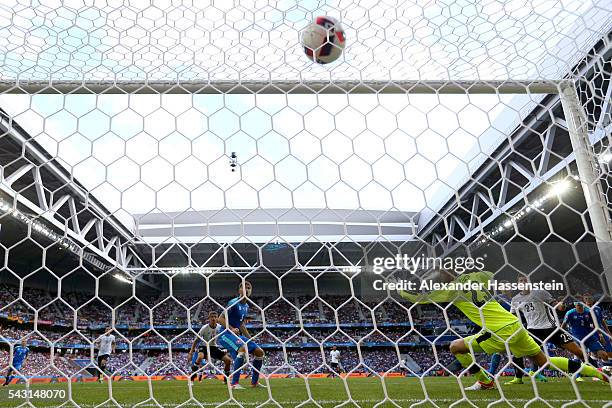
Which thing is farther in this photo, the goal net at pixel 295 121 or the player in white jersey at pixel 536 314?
the player in white jersey at pixel 536 314

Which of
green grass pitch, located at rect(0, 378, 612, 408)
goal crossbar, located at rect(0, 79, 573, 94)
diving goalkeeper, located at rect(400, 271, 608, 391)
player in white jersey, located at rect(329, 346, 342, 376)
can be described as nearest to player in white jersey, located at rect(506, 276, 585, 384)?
green grass pitch, located at rect(0, 378, 612, 408)

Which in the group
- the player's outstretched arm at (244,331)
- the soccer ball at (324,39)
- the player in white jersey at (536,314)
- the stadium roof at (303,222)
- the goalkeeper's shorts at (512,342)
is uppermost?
the player in white jersey at (536,314)

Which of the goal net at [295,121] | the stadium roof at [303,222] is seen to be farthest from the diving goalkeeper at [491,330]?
the stadium roof at [303,222]

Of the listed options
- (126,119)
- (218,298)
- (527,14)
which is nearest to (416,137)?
(527,14)

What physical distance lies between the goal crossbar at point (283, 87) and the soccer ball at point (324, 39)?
29cm

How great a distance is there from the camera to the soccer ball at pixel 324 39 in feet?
7.66

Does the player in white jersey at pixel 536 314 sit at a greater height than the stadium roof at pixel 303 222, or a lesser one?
greater

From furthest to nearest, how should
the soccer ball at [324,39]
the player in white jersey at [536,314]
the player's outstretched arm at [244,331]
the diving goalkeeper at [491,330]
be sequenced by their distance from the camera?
the player in white jersey at [536,314]
the player's outstretched arm at [244,331]
the diving goalkeeper at [491,330]
the soccer ball at [324,39]

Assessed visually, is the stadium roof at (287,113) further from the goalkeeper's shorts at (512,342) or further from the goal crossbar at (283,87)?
the goalkeeper's shorts at (512,342)

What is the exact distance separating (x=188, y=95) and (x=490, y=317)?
2430 millimetres

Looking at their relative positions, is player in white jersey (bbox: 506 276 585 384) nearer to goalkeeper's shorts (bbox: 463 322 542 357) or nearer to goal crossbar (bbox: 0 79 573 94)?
goalkeeper's shorts (bbox: 463 322 542 357)

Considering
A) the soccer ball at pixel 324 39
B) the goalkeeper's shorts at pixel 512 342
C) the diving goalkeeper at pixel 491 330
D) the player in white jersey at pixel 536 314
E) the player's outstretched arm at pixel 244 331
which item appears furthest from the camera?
the player in white jersey at pixel 536 314

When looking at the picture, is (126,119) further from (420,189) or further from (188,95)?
(420,189)

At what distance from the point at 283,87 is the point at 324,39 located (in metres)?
0.42
